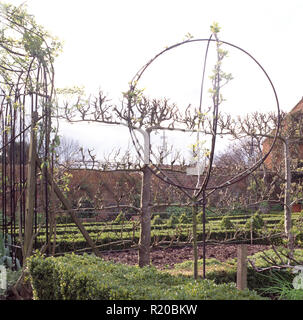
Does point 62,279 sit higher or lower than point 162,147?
lower

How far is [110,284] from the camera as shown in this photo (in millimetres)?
2879

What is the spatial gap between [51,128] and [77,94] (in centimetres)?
91

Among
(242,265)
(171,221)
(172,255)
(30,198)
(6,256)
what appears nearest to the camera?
(242,265)

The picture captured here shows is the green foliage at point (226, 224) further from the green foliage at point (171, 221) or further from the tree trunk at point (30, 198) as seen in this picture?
the tree trunk at point (30, 198)

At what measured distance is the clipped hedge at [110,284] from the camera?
8.90 ft

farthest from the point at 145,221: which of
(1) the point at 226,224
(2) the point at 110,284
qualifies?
(1) the point at 226,224

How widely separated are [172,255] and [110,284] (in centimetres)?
531

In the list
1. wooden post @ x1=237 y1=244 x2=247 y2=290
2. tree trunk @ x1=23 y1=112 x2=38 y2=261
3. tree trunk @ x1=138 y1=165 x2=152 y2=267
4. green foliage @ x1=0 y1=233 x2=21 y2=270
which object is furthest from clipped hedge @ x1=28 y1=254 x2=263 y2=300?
tree trunk @ x1=138 y1=165 x2=152 y2=267

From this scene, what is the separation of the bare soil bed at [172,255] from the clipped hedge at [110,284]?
3424mm

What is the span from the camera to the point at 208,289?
2811 millimetres

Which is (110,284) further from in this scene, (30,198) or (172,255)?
(172,255)
